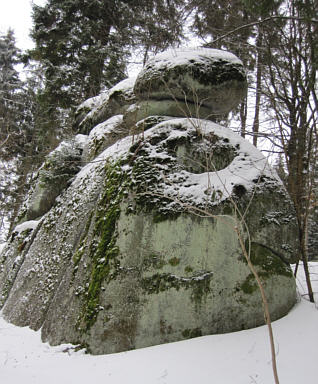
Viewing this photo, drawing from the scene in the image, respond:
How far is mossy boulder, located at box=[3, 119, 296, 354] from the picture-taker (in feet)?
11.8

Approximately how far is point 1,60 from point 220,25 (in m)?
15.9

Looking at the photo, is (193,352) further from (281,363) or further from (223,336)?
(281,363)

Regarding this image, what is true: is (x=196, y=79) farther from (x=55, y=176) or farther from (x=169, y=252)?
(x=55, y=176)

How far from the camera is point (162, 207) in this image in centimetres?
407

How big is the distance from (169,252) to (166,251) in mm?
42

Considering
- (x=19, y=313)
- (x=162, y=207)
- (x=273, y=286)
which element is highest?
(x=162, y=207)

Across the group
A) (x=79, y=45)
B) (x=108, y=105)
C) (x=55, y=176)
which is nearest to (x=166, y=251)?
(x=55, y=176)

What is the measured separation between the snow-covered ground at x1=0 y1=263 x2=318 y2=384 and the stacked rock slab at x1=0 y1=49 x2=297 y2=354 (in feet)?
0.67

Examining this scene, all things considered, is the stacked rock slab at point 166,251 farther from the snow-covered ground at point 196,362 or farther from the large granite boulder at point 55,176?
the large granite boulder at point 55,176

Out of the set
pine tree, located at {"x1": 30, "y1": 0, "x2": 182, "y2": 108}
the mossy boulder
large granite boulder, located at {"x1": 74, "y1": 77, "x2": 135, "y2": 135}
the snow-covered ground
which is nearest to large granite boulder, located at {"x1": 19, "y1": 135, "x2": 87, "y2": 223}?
large granite boulder, located at {"x1": 74, "y1": 77, "x2": 135, "y2": 135}

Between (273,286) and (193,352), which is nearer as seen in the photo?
(193,352)

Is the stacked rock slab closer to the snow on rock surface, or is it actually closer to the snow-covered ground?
the snow-covered ground

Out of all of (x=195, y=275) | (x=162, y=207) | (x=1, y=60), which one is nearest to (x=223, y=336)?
(x=195, y=275)

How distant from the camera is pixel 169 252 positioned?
3859mm
